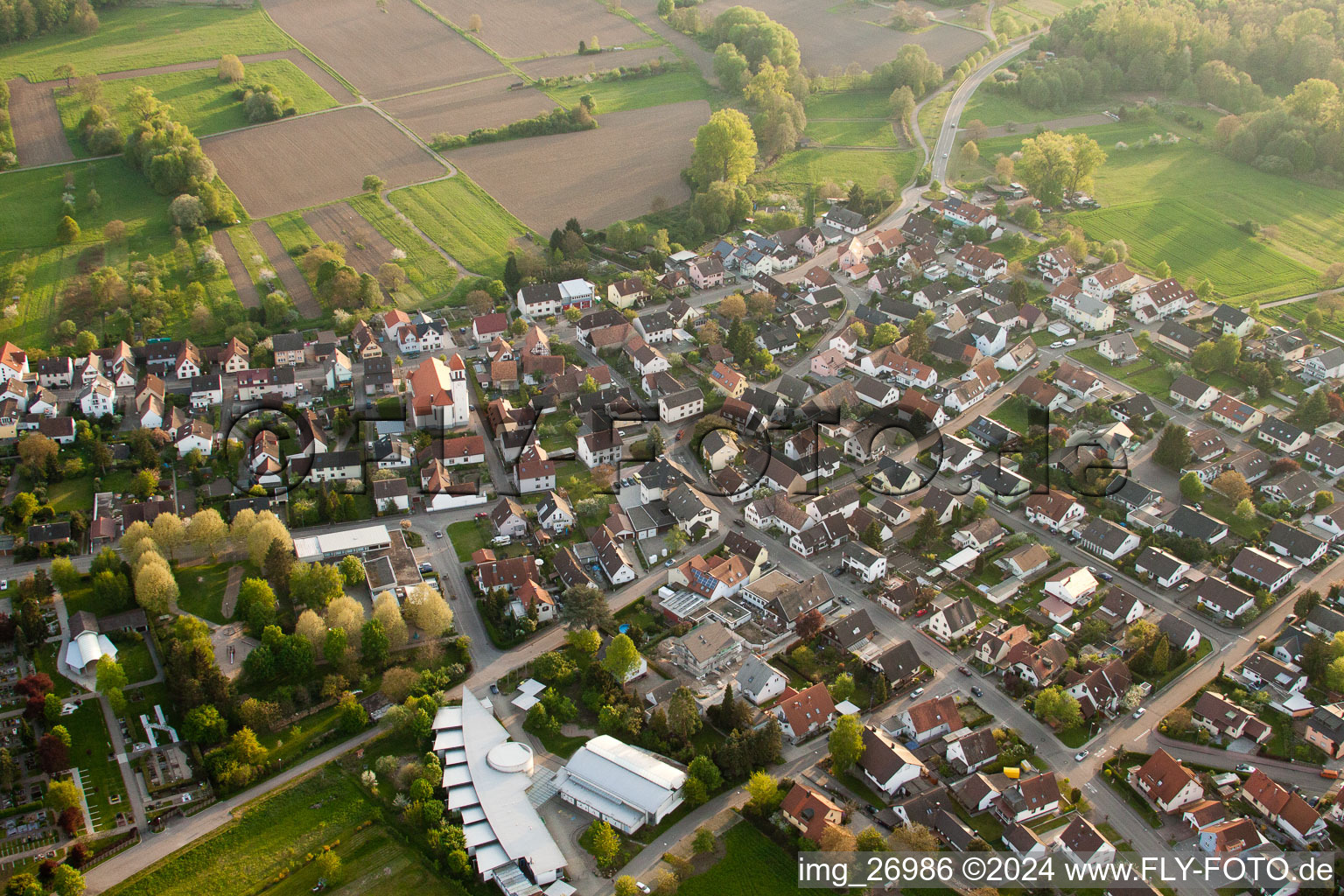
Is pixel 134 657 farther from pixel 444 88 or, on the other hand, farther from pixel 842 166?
pixel 444 88

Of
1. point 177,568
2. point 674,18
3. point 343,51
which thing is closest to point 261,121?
point 343,51

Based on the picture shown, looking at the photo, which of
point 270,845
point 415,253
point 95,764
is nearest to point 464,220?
point 415,253

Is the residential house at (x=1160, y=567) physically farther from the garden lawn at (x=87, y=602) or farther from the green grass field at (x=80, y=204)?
the green grass field at (x=80, y=204)

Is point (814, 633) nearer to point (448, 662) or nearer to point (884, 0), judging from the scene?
point (448, 662)

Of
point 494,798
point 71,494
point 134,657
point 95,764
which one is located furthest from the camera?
point 71,494

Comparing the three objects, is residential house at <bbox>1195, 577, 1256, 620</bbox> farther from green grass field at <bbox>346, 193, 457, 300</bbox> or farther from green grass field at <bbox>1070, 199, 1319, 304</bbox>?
green grass field at <bbox>346, 193, 457, 300</bbox>

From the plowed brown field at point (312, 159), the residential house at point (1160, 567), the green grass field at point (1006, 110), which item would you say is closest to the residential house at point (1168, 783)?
Answer: the residential house at point (1160, 567)
